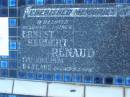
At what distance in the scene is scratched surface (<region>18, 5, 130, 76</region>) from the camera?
173 centimetres

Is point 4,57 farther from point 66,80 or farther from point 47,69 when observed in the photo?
point 66,80

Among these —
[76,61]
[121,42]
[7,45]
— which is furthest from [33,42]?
[121,42]

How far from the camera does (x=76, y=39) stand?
179 cm

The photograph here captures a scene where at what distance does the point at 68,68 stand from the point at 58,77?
9 cm

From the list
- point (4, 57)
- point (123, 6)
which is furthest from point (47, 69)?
point (123, 6)

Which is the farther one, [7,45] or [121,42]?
[7,45]

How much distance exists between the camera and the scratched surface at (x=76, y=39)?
1732 mm

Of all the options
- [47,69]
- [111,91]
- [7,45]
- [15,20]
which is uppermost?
[15,20]

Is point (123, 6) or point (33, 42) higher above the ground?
point (123, 6)

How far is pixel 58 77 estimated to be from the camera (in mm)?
1848

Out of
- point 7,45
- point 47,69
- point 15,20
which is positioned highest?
point 15,20

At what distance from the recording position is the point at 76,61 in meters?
1.80

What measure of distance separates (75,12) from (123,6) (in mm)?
285

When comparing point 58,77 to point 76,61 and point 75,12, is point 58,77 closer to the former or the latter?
point 76,61
